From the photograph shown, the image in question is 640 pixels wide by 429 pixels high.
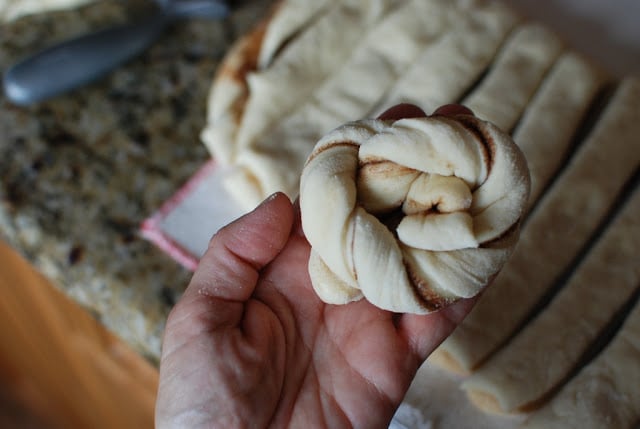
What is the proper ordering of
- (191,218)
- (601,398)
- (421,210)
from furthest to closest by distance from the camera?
(191,218) < (601,398) < (421,210)

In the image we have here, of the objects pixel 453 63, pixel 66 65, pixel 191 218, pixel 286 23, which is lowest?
pixel 453 63

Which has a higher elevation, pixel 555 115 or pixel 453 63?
pixel 453 63

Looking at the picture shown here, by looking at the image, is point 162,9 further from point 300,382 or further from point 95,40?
point 300,382

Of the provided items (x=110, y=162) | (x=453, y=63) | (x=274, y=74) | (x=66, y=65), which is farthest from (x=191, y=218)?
(x=453, y=63)

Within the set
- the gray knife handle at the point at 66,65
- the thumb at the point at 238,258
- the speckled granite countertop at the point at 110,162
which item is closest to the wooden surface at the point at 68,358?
the speckled granite countertop at the point at 110,162

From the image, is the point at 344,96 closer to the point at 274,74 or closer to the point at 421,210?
the point at 274,74

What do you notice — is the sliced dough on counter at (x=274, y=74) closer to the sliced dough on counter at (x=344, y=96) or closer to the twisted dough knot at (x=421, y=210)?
the sliced dough on counter at (x=344, y=96)

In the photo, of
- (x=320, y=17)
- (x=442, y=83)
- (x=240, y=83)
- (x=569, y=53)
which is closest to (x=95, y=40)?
(x=240, y=83)
